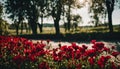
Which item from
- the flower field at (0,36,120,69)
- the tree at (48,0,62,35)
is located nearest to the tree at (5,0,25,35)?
the tree at (48,0,62,35)

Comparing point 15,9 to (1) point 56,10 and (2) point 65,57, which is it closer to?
(1) point 56,10

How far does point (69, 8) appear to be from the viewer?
7694 cm

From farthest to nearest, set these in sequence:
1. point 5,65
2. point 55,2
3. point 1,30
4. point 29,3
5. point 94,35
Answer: point 29,3
point 55,2
point 94,35
point 1,30
point 5,65

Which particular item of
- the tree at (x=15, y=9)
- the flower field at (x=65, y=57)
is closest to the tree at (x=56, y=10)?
the tree at (x=15, y=9)

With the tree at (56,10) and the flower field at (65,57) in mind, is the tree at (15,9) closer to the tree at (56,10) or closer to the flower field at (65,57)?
the tree at (56,10)

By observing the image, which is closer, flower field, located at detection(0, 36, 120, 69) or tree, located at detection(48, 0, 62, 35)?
flower field, located at detection(0, 36, 120, 69)

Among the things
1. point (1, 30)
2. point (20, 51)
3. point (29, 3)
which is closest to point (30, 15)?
point (29, 3)

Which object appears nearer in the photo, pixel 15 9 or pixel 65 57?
pixel 65 57

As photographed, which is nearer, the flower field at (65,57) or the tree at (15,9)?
the flower field at (65,57)

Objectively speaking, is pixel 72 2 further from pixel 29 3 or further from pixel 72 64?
pixel 72 64

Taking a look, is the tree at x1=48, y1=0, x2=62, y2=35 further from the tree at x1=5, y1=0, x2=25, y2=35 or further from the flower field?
the flower field

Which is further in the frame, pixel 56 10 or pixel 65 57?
pixel 56 10

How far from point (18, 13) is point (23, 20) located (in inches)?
143

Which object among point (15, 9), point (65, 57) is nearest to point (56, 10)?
point (15, 9)
